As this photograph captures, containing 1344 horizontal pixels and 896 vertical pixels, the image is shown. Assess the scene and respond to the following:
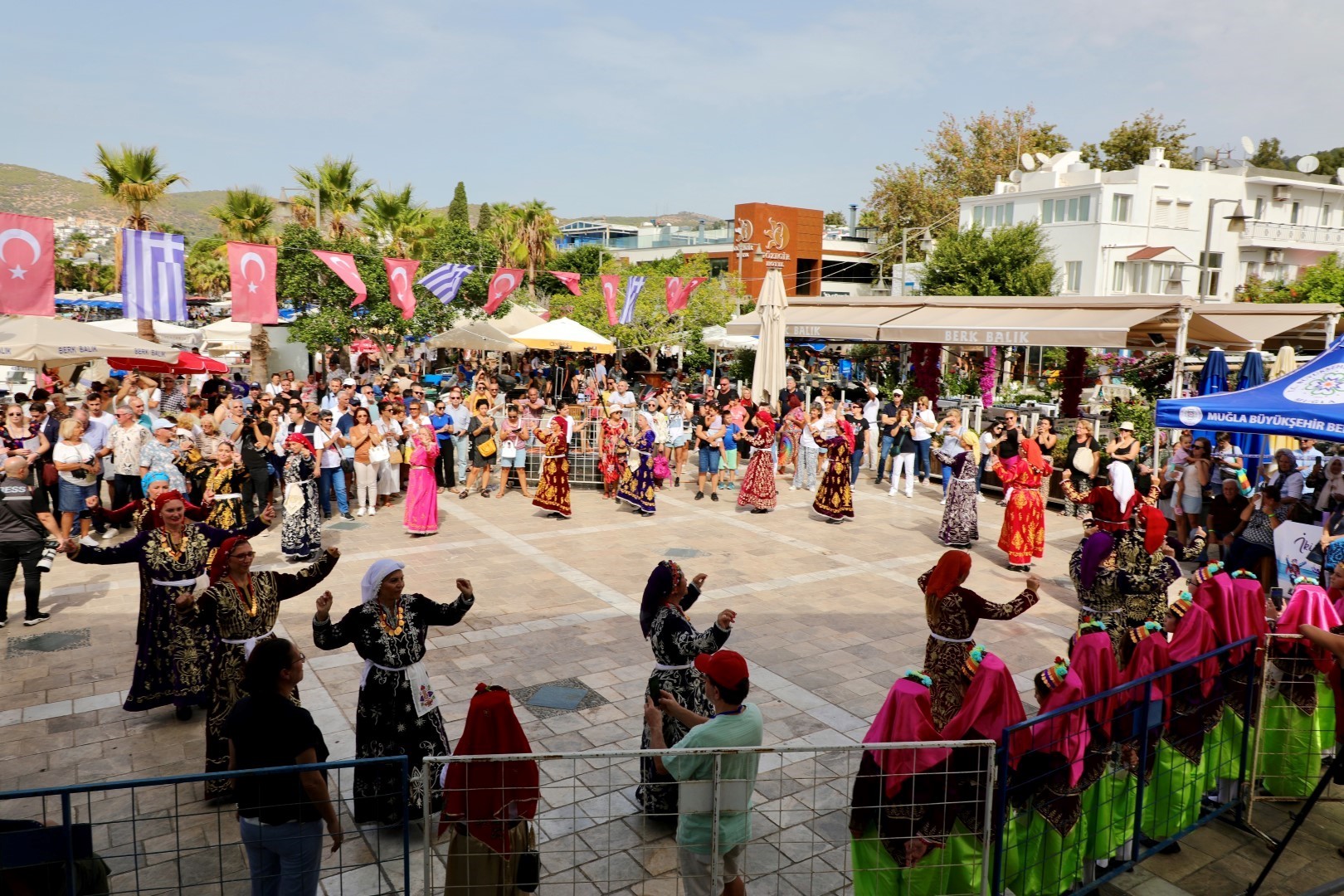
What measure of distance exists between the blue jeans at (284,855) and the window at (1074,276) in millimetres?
43727

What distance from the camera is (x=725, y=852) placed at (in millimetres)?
4219

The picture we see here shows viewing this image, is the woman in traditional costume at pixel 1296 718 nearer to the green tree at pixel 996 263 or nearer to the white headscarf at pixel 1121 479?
the white headscarf at pixel 1121 479

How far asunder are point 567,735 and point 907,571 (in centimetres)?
604

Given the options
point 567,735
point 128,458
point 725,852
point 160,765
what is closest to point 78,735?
point 160,765

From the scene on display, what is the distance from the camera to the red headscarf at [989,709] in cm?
426

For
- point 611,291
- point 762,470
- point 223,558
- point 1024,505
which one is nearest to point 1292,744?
point 1024,505

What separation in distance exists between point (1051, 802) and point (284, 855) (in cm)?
352

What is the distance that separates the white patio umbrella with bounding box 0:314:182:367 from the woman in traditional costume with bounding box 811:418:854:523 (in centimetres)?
1060

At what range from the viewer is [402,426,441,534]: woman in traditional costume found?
12594 mm

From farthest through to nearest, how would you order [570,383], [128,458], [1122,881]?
[570,383] → [128,458] → [1122,881]

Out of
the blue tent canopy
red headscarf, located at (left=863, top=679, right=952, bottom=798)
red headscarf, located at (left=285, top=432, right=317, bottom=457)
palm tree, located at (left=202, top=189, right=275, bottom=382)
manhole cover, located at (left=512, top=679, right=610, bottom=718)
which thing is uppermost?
palm tree, located at (left=202, top=189, right=275, bottom=382)

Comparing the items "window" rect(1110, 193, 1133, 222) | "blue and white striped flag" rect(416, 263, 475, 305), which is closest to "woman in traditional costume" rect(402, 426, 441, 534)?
"blue and white striped flag" rect(416, 263, 475, 305)

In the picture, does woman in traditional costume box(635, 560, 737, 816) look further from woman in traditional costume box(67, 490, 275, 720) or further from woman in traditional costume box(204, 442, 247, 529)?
woman in traditional costume box(204, 442, 247, 529)

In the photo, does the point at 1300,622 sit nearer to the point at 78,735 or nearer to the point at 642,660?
the point at 642,660
